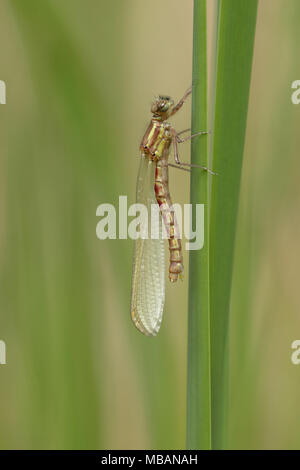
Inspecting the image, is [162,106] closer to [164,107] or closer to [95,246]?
[164,107]

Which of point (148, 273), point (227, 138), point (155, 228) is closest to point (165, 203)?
point (155, 228)

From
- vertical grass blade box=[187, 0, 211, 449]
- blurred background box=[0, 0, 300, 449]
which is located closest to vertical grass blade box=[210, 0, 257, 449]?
vertical grass blade box=[187, 0, 211, 449]

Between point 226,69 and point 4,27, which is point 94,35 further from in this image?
point 226,69

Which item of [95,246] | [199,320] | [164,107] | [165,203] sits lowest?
[199,320]

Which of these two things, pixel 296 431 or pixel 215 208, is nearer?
pixel 215 208

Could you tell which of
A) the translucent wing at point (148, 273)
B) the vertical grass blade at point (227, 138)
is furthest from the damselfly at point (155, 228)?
the vertical grass blade at point (227, 138)
